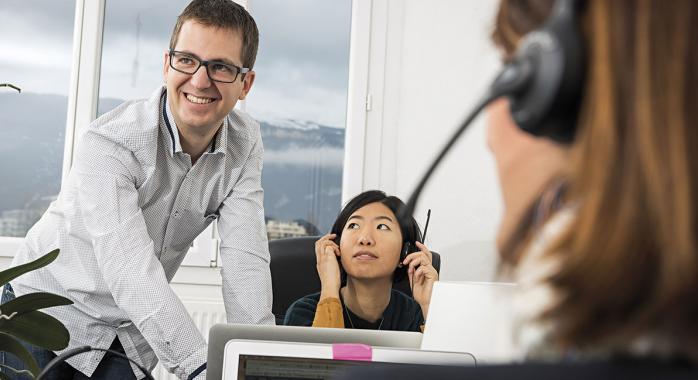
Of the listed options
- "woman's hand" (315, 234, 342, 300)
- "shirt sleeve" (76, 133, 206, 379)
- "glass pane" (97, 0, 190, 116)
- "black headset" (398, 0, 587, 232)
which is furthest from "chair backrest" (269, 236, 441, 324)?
"black headset" (398, 0, 587, 232)

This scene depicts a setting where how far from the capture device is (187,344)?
1517 millimetres

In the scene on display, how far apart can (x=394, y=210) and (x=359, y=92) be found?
1195mm

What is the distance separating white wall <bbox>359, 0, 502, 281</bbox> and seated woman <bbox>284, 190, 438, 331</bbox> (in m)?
0.89

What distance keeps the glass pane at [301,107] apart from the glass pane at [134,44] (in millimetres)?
397

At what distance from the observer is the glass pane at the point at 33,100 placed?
3.35 m

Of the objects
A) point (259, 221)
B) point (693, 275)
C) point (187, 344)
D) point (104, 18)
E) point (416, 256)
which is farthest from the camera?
point (104, 18)

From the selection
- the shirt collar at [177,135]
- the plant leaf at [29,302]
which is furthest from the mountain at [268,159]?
the plant leaf at [29,302]

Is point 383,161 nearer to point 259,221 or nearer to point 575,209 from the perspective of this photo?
point 259,221

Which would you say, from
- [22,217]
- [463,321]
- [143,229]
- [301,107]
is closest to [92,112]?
[22,217]

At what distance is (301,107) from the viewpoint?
3.51 m

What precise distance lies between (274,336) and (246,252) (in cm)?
77

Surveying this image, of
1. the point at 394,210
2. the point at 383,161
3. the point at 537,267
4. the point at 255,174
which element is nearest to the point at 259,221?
the point at 255,174

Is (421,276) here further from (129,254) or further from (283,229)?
(283,229)

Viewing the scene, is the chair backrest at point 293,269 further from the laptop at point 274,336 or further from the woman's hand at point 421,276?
the laptop at point 274,336
